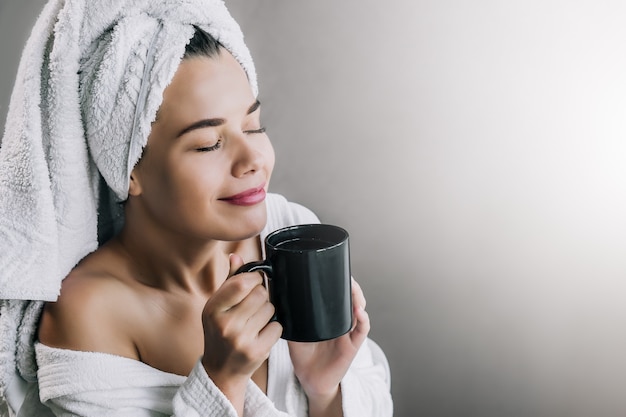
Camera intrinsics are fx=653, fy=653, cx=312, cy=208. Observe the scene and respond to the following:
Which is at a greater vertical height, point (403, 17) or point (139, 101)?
point (403, 17)

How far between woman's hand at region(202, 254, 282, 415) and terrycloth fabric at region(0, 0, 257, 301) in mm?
245

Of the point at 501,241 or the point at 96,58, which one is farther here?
the point at 501,241

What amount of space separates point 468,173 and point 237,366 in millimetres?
674

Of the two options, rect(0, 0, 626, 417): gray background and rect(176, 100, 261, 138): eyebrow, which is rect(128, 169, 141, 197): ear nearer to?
rect(176, 100, 261, 138): eyebrow

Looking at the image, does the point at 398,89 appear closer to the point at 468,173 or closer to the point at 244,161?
the point at 468,173

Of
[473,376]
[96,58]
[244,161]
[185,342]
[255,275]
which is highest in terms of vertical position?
[96,58]

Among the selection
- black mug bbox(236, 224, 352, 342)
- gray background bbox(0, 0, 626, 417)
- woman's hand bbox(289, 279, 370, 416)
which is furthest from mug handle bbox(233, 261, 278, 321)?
gray background bbox(0, 0, 626, 417)

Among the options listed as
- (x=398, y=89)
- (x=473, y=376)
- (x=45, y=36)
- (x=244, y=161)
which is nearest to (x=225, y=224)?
(x=244, y=161)

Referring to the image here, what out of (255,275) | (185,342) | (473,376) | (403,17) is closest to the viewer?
(255,275)

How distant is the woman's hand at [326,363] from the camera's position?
1.00 meters

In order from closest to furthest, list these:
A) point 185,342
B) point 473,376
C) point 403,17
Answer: point 185,342 < point 403,17 < point 473,376

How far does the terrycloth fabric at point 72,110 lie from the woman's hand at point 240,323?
9.6 inches

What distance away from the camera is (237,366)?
85 centimetres

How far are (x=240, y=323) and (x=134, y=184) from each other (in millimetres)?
281
